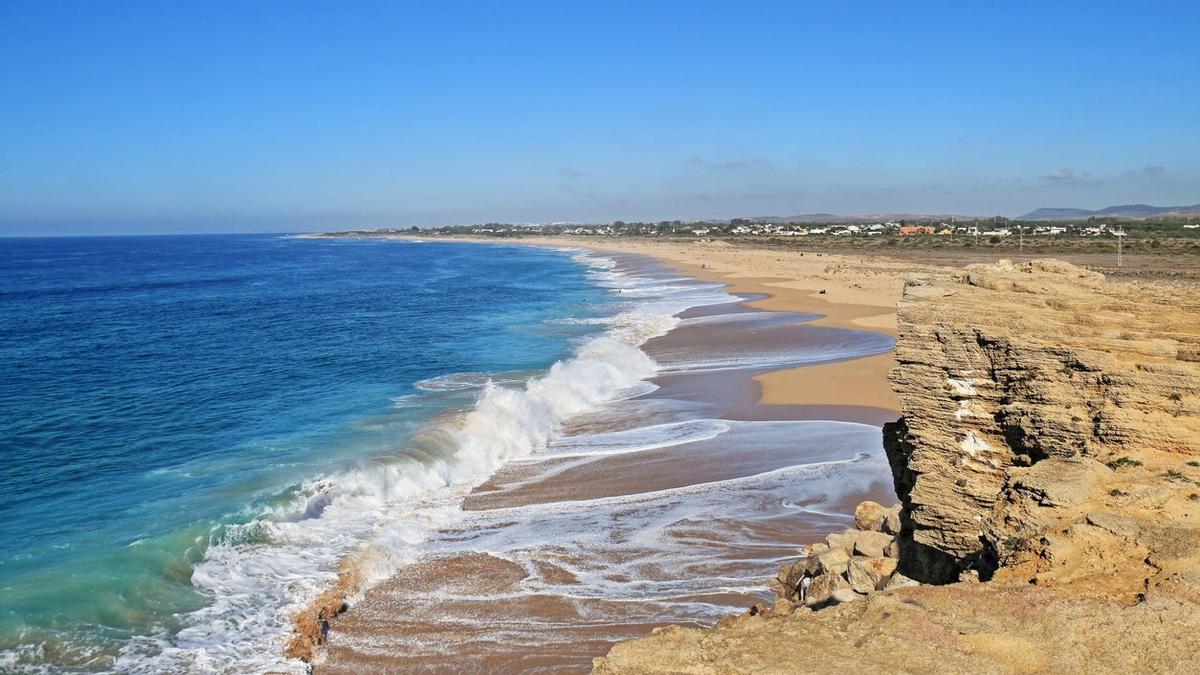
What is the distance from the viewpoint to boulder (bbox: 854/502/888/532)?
12.5 metres

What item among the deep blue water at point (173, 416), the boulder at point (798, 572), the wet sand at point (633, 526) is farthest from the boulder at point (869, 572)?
the deep blue water at point (173, 416)

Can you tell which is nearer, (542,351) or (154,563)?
(154,563)

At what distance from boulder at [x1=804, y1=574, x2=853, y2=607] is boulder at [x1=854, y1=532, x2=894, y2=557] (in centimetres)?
122

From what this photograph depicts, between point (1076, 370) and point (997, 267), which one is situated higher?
point (997, 267)

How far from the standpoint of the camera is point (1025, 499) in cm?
807

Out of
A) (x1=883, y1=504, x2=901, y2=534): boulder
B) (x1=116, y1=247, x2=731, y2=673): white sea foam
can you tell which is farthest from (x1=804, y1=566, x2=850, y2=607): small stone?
(x1=116, y1=247, x2=731, y2=673): white sea foam

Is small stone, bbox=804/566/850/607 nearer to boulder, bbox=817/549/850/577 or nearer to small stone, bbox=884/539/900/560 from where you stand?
boulder, bbox=817/549/850/577

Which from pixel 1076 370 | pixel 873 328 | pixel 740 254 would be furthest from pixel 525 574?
pixel 740 254

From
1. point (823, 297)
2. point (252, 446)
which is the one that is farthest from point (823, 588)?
point (823, 297)

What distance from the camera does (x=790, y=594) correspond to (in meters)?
10.9

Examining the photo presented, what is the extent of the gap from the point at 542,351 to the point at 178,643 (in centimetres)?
2315

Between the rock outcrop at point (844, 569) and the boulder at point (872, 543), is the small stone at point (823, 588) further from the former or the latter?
the boulder at point (872, 543)

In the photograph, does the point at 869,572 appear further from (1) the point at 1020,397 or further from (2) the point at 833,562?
(1) the point at 1020,397

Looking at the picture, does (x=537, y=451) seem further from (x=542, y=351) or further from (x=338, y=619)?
(x=542, y=351)
